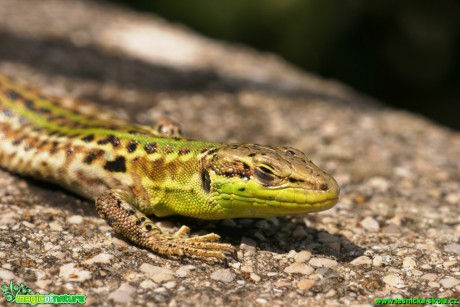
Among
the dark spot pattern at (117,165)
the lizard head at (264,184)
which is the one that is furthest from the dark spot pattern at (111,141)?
the lizard head at (264,184)

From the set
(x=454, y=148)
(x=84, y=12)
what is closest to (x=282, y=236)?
(x=454, y=148)

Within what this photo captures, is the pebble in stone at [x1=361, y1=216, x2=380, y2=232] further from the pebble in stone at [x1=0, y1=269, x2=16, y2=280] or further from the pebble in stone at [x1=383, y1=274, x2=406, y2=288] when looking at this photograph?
the pebble in stone at [x1=0, y1=269, x2=16, y2=280]

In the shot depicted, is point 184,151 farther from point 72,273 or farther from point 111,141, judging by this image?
point 72,273

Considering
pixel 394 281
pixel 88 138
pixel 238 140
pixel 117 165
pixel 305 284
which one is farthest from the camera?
pixel 238 140

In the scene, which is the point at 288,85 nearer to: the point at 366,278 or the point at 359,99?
the point at 359,99

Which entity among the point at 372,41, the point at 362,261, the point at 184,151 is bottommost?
the point at 362,261

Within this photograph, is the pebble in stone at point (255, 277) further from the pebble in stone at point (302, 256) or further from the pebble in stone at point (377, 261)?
the pebble in stone at point (377, 261)

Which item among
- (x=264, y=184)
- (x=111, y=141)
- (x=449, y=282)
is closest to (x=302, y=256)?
(x=264, y=184)
